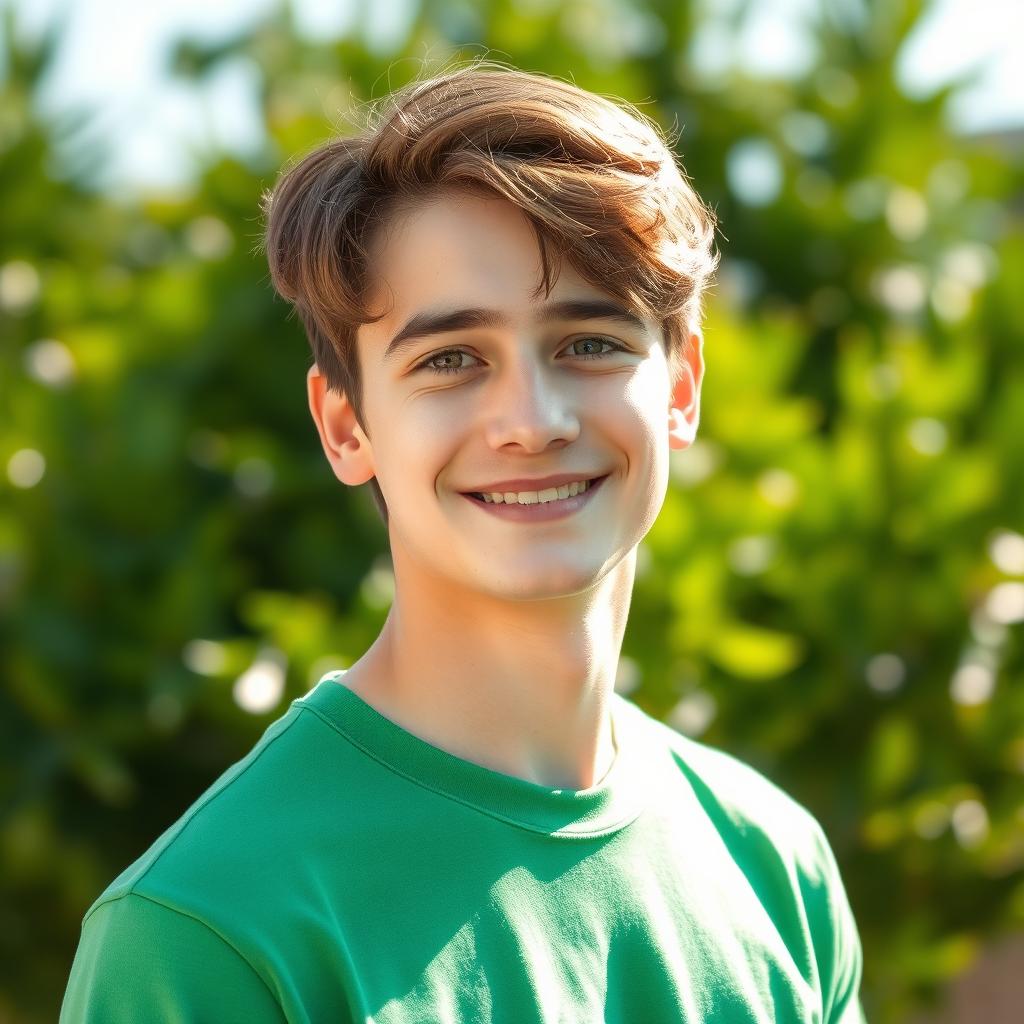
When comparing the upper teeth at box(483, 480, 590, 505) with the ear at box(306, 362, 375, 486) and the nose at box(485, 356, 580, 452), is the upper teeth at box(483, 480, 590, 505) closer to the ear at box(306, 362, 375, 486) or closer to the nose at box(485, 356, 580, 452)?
the nose at box(485, 356, 580, 452)

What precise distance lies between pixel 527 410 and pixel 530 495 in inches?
3.7

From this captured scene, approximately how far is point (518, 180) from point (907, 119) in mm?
4105

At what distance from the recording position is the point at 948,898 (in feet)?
13.8

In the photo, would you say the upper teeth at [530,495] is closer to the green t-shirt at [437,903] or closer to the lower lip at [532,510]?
the lower lip at [532,510]

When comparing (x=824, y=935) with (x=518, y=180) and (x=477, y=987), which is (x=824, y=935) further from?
(x=518, y=180)

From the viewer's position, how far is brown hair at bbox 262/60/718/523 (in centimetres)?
150

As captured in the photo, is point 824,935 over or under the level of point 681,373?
under

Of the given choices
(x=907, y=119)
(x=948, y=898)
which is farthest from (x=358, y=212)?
(x=907, y=119)

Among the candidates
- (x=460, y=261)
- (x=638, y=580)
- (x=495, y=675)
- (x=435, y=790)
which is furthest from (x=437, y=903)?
(x=638, y=580)

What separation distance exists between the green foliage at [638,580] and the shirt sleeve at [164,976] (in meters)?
2.22

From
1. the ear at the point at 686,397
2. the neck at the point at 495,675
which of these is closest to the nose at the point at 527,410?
the neck at the point at 495,675

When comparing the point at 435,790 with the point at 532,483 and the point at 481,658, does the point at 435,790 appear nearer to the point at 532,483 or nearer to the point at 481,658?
the point at 481,658

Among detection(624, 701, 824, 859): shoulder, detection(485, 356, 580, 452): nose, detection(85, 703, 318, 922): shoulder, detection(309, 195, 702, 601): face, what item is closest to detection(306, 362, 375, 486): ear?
detection(309, 195, 702, 601): face

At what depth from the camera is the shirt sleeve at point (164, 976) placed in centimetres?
126
